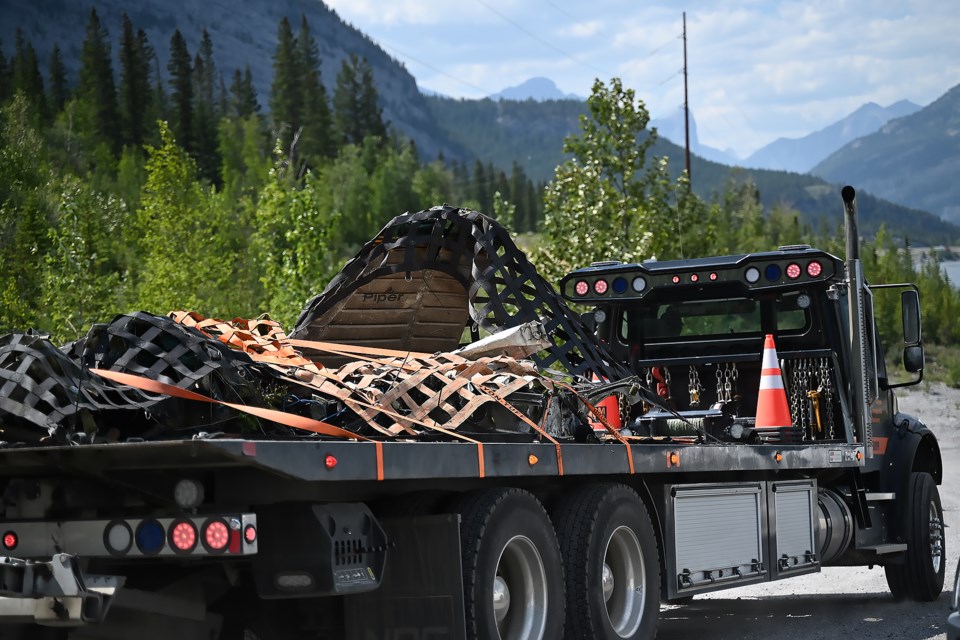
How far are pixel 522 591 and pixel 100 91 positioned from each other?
410 feet

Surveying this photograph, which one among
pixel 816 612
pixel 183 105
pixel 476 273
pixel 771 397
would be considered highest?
pixel 183 105

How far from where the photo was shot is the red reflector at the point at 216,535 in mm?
4648

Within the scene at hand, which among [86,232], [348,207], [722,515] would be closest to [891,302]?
[348,207]

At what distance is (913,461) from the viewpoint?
421 inches

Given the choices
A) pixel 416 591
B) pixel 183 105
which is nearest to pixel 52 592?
pixel 416 591

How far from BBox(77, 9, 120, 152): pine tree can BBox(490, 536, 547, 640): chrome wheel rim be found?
117 meters

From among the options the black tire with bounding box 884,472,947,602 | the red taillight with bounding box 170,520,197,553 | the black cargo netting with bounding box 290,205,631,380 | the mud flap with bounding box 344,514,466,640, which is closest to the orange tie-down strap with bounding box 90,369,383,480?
the red taillight with bounding box 170,520,197,553

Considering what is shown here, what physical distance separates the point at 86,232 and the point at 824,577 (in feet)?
71.8

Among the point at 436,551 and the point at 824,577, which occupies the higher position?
the point at 436,551

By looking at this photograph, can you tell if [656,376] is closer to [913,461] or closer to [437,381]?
[913,461]

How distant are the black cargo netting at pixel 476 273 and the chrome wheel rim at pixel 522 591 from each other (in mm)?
2387

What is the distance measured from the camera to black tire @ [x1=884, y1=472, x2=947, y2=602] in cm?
1048

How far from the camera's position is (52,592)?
4.55 metres

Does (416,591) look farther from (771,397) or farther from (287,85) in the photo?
(287,85)
